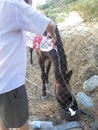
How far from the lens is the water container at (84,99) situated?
3980mm

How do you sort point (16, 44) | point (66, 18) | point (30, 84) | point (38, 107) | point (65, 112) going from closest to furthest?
point (16, 44) → point (65, 112) → point (38, 107) → point (30, 84) → point (66, 18)

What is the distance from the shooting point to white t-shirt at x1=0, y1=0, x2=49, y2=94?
7.25ft

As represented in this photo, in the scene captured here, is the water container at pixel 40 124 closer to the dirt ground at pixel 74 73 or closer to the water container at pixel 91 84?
the dirt ground at pixel 74 73

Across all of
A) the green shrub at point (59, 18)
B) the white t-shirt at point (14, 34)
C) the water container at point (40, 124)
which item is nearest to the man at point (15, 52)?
the white t-shirt at point (14, 34)

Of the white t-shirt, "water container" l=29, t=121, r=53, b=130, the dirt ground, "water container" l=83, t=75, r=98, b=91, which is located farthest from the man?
"water container" l=83, t=75, r=98, b=91

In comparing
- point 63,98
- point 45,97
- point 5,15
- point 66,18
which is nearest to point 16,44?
point 5,15

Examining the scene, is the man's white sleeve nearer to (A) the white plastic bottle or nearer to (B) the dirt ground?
(A) the white plastic bottle

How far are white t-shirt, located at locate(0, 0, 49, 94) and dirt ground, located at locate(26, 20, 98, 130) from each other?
1.55 metres

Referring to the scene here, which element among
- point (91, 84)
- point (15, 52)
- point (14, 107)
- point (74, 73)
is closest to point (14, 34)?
point (15, 52)

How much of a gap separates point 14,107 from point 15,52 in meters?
0.47

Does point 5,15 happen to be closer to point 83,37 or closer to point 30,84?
point 30,84

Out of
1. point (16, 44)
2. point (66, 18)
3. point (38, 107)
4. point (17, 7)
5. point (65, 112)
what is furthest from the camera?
point (66, 18)

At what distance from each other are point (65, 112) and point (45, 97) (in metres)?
0.81

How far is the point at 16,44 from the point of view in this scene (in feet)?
7.86
